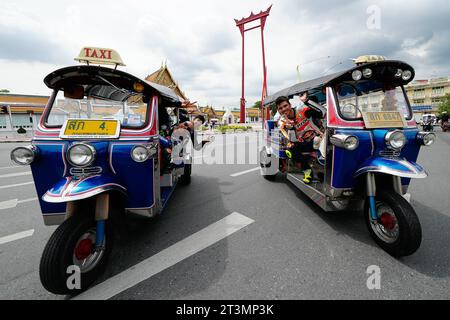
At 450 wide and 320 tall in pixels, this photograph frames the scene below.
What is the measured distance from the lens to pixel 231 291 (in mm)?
1897

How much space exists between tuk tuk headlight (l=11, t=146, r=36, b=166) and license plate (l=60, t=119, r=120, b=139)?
297 mm

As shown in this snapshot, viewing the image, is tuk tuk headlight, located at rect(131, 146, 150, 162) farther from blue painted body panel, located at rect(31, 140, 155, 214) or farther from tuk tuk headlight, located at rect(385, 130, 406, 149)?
tuk tuk headlight, located at rect(385, 130, 406, 149)

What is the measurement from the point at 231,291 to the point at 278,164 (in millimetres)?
3848

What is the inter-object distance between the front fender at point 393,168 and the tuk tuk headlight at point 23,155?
374 centimetres

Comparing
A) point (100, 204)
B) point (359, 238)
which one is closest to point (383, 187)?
point (359, 238)

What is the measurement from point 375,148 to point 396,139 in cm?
24

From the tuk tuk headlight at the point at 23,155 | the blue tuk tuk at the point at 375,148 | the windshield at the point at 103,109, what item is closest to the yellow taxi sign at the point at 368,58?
the blue tuk tuk at the point at 375,148

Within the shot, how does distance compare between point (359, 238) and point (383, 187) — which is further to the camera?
point (359, 238)

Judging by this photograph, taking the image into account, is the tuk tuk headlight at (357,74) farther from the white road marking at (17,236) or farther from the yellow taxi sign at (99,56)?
the white road marking at (17,236)

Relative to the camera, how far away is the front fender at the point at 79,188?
5.97ft

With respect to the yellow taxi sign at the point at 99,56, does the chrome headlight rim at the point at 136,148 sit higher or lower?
lower

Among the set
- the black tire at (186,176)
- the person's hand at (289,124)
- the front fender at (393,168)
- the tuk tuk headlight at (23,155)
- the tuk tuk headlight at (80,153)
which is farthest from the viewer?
the black tire at (186,176)
